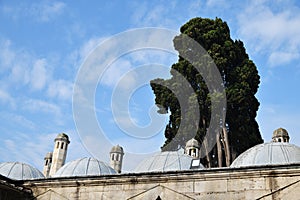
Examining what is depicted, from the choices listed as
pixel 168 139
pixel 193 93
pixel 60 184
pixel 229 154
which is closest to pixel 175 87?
pixel 193 93

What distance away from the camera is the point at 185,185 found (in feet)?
45.7

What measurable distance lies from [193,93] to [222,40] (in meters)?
5.61

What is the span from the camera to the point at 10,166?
65.9ft

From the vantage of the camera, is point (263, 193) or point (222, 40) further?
point (222, 40)

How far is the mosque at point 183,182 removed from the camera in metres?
12.9

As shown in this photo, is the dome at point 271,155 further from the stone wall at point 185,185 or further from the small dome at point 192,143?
the small dome at point 192,143

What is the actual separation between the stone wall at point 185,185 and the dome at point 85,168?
11.0 feet

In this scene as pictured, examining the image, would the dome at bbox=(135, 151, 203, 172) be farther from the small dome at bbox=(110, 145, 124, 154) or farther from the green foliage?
the green foliage

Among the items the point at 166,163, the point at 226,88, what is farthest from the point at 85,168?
the point at 226,88

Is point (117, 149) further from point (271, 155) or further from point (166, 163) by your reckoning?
point (271, 155)

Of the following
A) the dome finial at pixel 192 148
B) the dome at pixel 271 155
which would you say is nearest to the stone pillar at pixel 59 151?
the dome finial at pixel 192 148

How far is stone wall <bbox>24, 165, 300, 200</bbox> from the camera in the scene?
1284cm

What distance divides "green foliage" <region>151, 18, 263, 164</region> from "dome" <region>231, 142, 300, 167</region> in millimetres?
16010

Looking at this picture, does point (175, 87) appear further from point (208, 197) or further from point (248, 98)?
point (208, 197)
